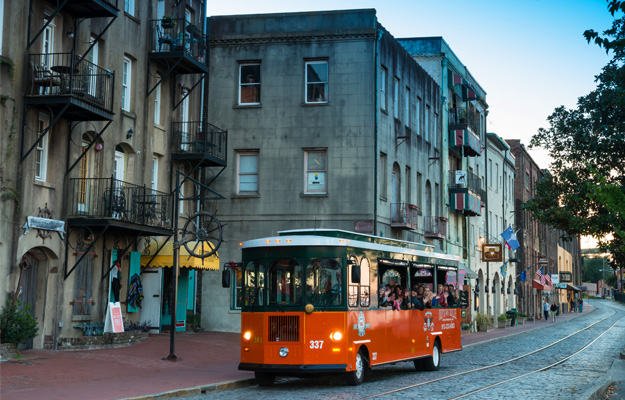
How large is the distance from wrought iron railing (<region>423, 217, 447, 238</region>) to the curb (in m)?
24.7

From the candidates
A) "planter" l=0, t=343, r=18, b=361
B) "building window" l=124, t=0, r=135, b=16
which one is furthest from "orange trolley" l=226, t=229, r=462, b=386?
"building window" l=124, t=0, r=135, b=16

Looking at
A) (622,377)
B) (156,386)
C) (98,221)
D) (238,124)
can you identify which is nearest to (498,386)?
(622,377)

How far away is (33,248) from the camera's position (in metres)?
21.7

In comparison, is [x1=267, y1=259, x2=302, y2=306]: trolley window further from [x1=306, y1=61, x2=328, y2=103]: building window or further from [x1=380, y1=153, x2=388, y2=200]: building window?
[x1=380, y1=153, x2=388, y2=200]: building window

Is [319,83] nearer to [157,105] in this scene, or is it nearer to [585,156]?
[157,105]

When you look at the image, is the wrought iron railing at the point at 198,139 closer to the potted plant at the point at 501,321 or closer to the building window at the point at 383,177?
the building window at the point at 383,177

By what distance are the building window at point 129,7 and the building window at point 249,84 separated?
26.2ft

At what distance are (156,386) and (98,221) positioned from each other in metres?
7.83

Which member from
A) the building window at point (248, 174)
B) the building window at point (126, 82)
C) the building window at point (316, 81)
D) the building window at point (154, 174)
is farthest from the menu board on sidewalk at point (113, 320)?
the building window at point (316, 81)

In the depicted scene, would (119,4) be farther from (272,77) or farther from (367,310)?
(367,310)

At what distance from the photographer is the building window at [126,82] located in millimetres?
26375

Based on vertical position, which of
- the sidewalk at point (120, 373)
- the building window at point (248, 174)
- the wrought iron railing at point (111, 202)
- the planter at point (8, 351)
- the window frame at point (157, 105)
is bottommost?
the sidewalk at point (120, 373)

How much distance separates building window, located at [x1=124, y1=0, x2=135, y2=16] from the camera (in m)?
26.4

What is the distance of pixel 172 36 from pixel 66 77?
763 centimetres
